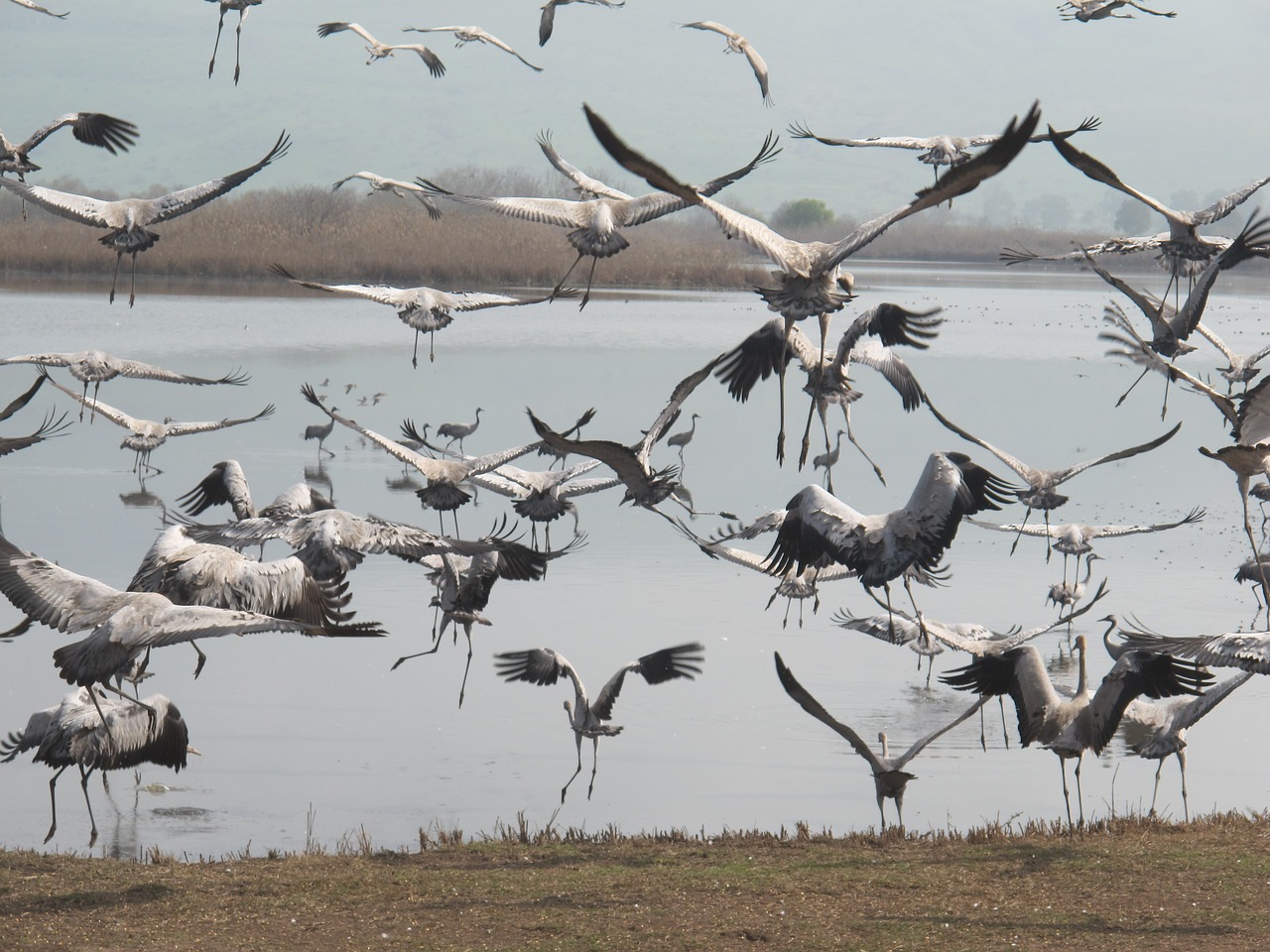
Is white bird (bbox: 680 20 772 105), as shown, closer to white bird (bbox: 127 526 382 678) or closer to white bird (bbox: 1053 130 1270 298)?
white bird (bbox: 1053 130 1270 298)

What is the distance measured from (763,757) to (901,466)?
11.8 m

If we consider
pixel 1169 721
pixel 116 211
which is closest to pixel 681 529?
pixel 1169 721

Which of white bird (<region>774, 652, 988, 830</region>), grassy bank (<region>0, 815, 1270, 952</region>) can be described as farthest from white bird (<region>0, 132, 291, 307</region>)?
white bird (<region>774, 652, 988, 830</region>)

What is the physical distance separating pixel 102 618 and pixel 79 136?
21.9ft

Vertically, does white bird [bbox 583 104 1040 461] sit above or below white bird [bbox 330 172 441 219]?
below

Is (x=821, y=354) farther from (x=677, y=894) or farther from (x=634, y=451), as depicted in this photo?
(x=677, y=894)

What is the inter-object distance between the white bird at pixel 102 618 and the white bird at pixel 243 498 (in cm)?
199

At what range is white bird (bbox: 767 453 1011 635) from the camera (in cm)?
764

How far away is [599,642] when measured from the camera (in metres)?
12.5

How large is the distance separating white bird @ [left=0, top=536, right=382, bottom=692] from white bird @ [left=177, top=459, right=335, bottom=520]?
199 centimetres

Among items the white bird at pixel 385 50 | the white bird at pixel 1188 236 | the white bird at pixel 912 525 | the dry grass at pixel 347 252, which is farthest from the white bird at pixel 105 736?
the dry grass at pixel 347 252

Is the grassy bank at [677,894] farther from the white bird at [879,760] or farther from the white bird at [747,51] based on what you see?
the white bird at [747,51]

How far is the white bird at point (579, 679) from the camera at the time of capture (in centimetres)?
938

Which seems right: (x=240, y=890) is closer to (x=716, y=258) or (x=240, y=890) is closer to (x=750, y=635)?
(x=750, y=635)
